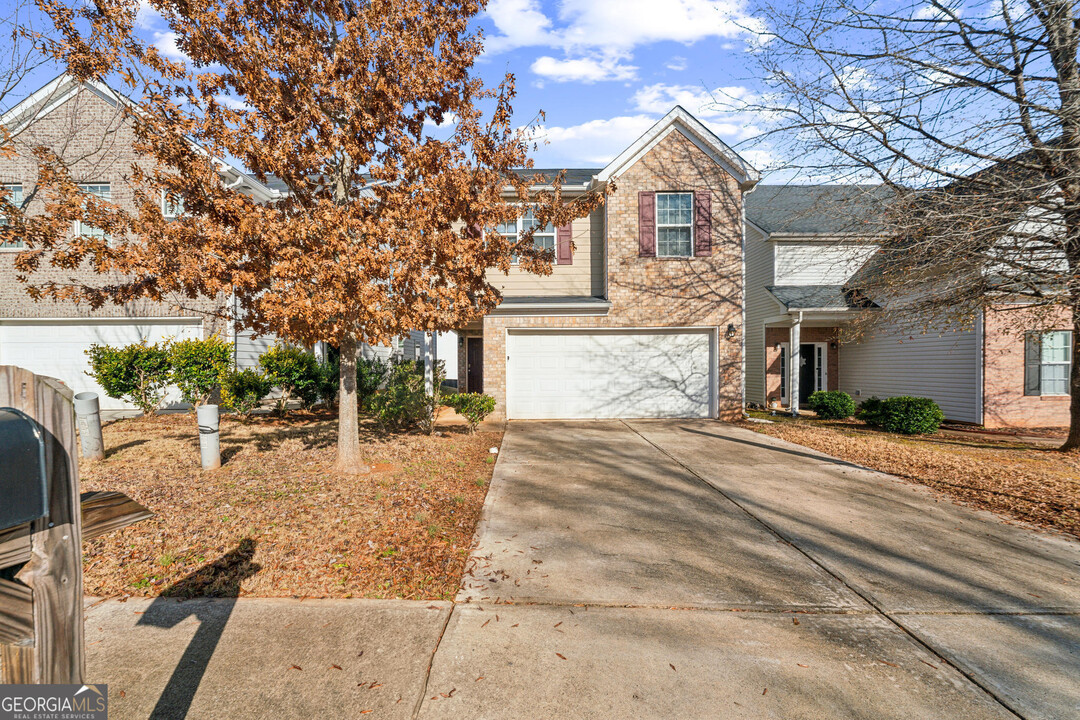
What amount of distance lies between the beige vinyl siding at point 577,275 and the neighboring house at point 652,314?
45 centimetres

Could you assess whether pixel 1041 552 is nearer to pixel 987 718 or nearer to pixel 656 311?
pixel 987 718

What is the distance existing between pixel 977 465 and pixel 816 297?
A: 24.2 feet

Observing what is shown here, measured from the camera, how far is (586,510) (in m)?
5.75

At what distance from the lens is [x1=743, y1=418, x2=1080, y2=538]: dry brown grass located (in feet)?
20.0

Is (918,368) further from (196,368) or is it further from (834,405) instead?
(196,368)

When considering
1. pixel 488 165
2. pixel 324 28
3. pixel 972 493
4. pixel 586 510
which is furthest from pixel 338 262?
pixel 972 493

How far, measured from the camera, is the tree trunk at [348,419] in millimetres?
6566

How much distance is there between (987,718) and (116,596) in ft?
18.5

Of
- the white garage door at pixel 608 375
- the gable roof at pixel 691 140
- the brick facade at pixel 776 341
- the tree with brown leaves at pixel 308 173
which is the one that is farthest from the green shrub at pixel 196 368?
the brick facade at pixel 776 341

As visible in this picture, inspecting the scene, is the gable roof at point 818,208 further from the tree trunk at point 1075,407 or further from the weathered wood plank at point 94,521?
the weathered wood plank at point 94,521

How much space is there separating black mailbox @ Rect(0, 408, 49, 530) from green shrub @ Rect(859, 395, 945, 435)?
13760 millimetres

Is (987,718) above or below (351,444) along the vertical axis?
below

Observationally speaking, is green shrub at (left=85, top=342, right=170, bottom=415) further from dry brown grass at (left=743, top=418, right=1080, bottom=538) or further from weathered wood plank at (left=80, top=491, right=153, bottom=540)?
dry brown grass at (left=743, top=418, right=1080, bottom=538)

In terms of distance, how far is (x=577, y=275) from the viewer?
13328 millimetres
